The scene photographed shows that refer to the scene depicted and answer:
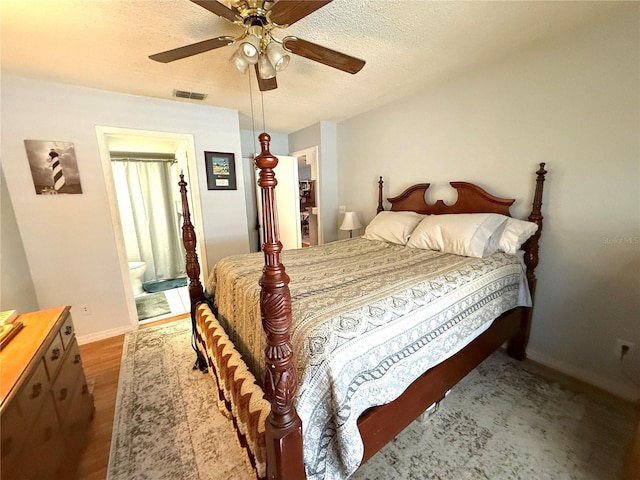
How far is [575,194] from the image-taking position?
1.79 metres

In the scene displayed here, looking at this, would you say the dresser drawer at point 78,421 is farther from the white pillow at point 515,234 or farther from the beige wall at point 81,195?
the white pillow at point 515,234

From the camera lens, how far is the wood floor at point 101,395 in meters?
1.37

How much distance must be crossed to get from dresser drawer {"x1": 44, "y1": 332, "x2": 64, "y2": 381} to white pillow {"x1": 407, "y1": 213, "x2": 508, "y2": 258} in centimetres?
240

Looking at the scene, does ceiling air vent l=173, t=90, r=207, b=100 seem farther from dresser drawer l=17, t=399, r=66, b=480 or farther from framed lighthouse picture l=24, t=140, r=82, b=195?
dresser drawer l=17, t=399, r=66, b=480

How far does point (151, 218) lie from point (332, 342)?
429cm

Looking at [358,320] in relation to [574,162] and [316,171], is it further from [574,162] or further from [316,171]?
[316,171]

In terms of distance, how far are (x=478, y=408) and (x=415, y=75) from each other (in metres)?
2.57

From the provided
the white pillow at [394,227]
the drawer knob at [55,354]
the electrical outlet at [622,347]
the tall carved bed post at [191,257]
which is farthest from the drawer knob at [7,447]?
the electrical outlet at [622,347]

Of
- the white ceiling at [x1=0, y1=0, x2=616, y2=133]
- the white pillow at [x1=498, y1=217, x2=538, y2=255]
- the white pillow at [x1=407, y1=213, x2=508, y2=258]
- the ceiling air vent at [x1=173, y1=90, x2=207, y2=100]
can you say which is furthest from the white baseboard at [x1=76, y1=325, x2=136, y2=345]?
the white pillow at [x1=498, y1=217, x2=538, y2=255]

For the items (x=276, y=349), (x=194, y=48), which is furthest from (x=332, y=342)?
(x=194, y=48)

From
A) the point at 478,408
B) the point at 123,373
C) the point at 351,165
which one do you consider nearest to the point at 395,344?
the point at 478,408

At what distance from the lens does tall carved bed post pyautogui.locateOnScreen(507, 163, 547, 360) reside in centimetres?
190

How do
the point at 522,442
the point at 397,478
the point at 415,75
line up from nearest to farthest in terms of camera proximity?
the point at 397,478, the point at 522,442, the point at 415,75

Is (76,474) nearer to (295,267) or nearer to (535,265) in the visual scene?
(295,267)
